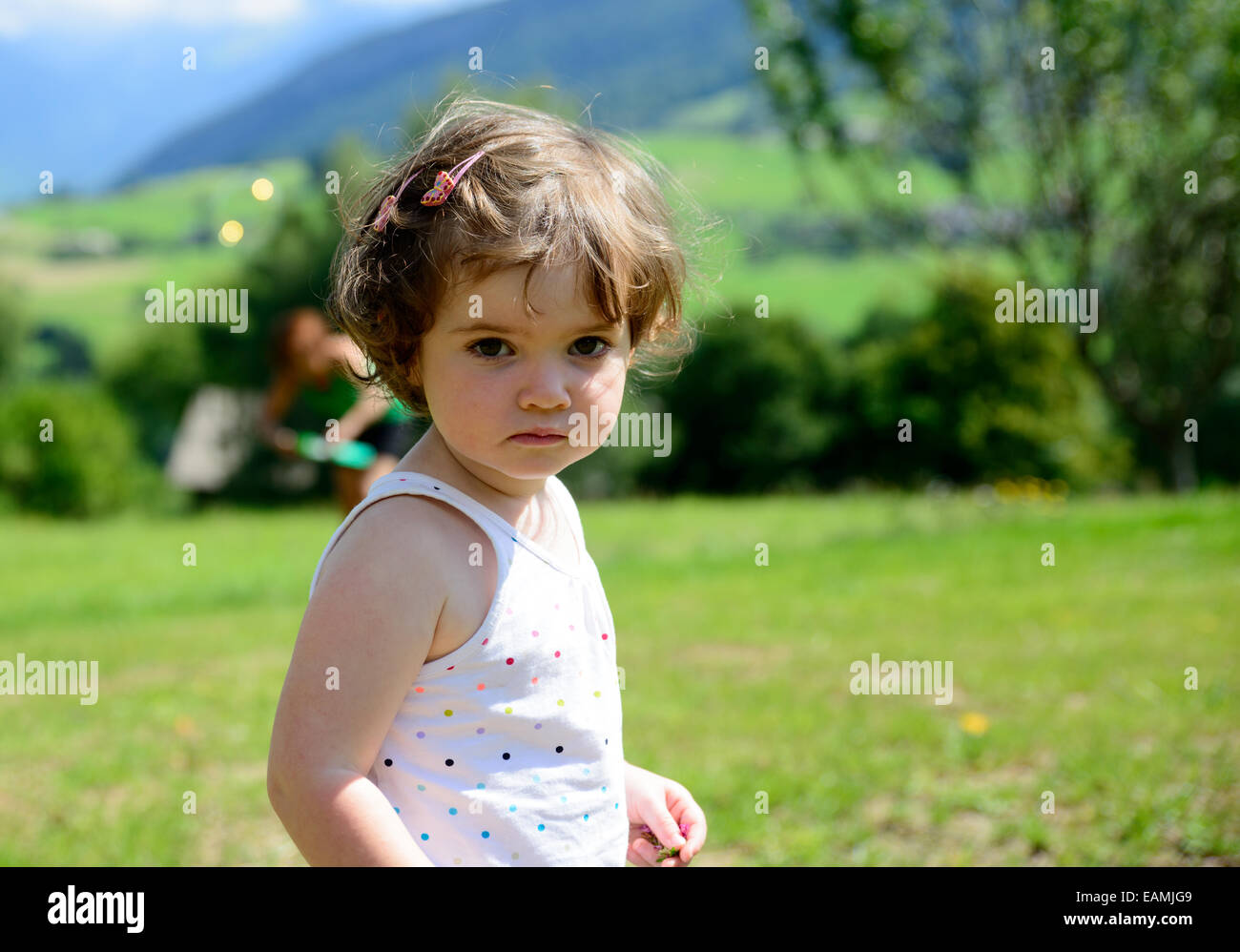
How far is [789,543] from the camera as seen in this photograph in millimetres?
10188

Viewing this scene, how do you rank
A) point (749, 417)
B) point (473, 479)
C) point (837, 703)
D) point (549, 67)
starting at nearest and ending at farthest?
point (473, 479)
point (837, 703)
point (749, 417)
point (549, 67)

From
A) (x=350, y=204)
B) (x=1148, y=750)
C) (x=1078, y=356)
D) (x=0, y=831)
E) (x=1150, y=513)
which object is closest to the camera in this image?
(x=350, y=204)

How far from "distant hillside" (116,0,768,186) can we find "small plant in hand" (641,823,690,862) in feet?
170

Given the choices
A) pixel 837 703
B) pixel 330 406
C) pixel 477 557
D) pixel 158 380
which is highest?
pixel 158 380

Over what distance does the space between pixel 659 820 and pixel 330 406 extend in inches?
214

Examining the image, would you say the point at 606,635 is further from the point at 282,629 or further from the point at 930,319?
the point at 930,319

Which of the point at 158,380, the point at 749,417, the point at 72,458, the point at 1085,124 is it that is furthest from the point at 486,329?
the point at 158,380

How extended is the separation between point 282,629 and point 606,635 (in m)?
6.07

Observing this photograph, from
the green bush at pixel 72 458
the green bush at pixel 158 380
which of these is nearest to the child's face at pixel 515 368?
the green bush at pixel 72 458

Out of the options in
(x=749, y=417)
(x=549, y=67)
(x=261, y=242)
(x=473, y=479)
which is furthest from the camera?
(x=549, y=67)

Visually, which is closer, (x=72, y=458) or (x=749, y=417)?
(x=72, y=458)

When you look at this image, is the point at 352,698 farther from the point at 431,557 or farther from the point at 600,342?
the point at 600,342

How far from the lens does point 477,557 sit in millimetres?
1369

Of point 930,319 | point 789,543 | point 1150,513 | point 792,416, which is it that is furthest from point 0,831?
point 792,416
